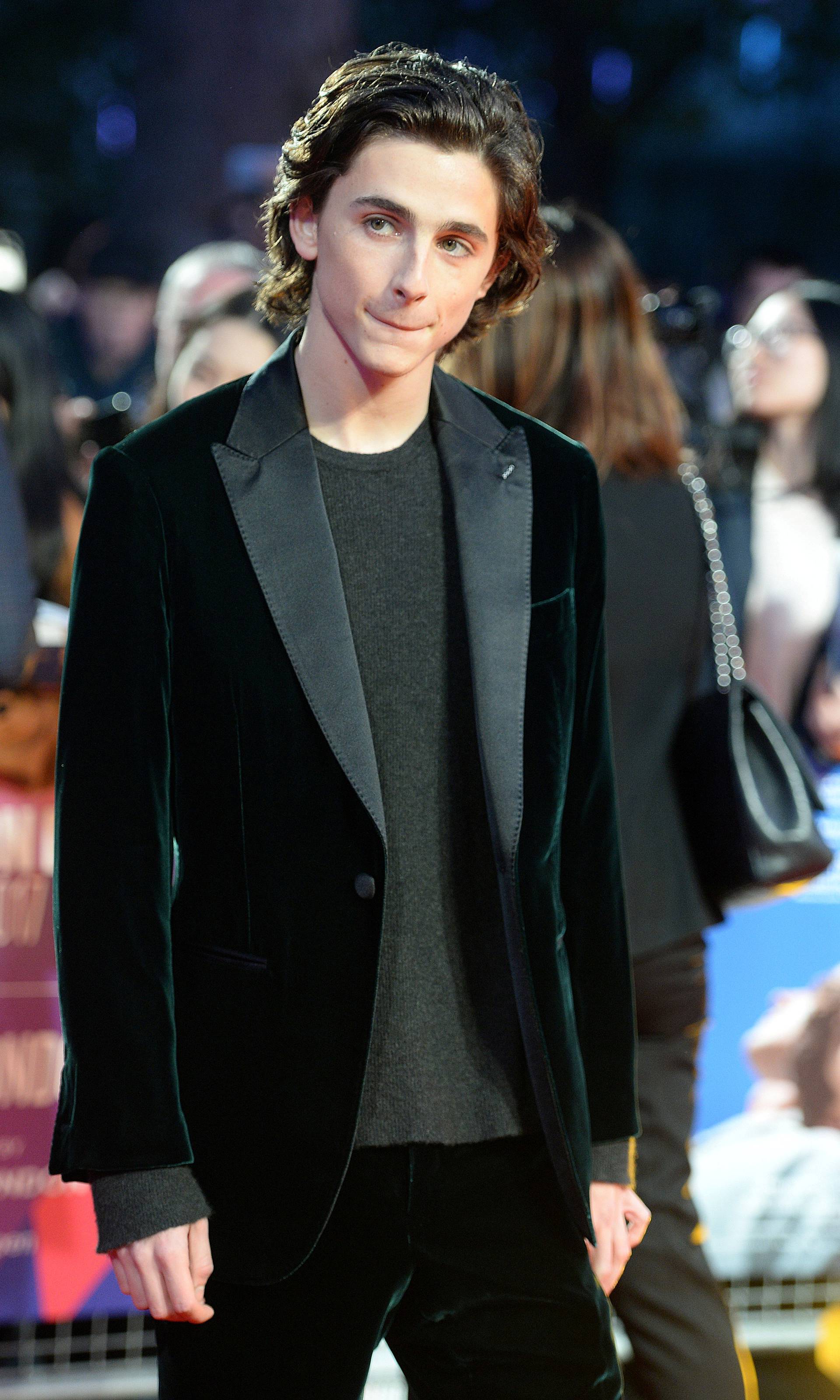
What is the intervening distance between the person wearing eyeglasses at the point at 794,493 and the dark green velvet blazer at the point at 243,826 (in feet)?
→ 5.62

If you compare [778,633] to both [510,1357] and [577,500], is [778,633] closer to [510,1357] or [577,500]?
[577,500]

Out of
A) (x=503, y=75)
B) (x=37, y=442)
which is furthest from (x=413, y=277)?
(x=503, y=75)

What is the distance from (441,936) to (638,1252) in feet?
3.18

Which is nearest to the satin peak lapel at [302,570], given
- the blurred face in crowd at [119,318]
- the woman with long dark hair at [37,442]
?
A: the woman with long dark hair at [37,442]

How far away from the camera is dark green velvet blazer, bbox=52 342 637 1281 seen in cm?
141

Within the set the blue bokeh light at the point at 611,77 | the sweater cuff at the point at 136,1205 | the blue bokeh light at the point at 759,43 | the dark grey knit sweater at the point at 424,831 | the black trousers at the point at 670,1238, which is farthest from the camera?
the blue bokeh light at the point at 759,43

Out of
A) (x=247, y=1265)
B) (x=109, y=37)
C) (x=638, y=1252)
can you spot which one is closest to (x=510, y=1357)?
(x=247, y=1265)

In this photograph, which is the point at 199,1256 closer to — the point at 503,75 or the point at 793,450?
the point at 793,450

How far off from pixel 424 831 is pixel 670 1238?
1074 mm

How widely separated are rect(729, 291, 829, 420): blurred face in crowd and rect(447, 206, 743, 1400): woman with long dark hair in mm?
1017

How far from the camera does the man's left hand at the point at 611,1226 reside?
167 cm

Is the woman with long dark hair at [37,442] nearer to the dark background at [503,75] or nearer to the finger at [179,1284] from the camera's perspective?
the dark background at [503,75]

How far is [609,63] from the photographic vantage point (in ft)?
20.8

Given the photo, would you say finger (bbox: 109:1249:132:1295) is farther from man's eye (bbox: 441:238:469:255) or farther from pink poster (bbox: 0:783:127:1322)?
pink poster (bbox: 0:783:127:1322)
